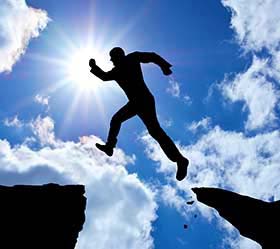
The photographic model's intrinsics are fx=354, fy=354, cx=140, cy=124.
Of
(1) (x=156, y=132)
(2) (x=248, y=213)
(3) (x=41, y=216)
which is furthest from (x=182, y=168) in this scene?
(3) (x=41, y=216)

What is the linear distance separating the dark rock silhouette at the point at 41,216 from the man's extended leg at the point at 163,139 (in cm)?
293

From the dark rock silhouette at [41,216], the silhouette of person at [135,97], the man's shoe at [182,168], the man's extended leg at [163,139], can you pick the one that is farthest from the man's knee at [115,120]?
the dark rock silhouette at [41,216]

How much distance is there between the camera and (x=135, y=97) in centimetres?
823

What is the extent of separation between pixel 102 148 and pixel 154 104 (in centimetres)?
167

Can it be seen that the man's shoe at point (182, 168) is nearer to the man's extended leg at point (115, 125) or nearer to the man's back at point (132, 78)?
the man's extended leg at point (115, 125)

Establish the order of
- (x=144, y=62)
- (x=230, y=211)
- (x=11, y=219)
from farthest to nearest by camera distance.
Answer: (x=230, y=211), (x=11, y=219), (x=144, y=62)

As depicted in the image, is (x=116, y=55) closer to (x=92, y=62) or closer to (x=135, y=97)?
(x=92, y=62)

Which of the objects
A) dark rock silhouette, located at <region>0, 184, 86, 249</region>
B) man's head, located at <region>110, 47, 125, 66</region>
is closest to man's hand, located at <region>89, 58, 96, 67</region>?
man's head, located at <region>110, 47, 125, 66</region>

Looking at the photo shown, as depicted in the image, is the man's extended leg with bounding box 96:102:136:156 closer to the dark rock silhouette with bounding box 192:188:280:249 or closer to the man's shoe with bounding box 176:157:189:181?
the man's shoe with bounding box 176:157:189:181

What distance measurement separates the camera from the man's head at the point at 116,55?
8.28 metres

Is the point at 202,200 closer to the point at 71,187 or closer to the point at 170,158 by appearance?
the point at 170,158

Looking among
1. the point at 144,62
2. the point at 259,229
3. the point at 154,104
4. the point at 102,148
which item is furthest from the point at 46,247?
the point at 259,229

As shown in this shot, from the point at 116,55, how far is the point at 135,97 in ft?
3.57

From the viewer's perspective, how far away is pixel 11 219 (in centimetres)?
923
